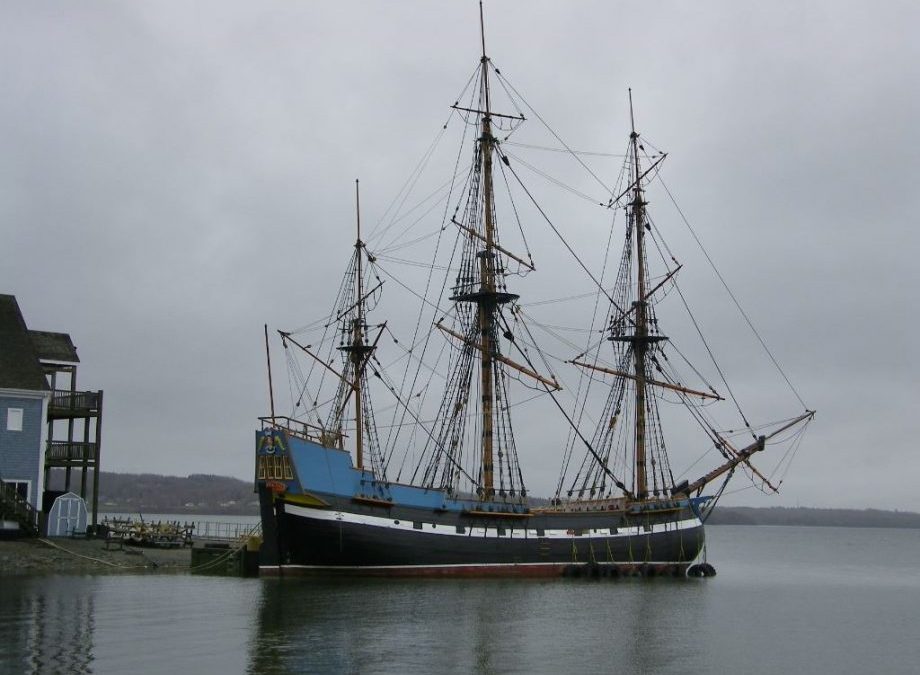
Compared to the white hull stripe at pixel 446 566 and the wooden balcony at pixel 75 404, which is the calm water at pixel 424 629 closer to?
the white hull stripe at pixel 446 566

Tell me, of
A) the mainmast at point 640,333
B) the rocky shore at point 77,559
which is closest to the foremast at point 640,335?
the mainmast at point 640,333

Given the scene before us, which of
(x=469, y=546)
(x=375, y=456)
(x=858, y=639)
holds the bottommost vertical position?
(x=858, y=639)

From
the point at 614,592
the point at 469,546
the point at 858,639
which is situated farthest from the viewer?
the point at 469,546

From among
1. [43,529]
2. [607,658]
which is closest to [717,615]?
[607,658]

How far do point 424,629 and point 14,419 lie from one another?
82.2ft

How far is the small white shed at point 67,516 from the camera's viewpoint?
1857 inches

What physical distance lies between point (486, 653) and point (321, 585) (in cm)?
1541

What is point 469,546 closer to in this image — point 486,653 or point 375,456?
point 375,456

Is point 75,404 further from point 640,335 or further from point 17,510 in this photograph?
point 640,335

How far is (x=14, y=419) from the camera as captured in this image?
4641 centimetres

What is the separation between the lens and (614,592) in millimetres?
43625

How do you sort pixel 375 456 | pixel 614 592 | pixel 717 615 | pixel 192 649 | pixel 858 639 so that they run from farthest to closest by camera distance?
pixel 375 456 < pixel 614 592 < pixel 717 615 < pixel 858 639 < pixel 192 649

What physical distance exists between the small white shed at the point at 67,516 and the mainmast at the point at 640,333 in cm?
2761

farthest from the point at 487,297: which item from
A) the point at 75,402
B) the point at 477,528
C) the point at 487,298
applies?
the point at 75,402
